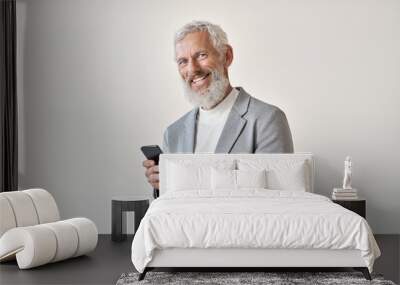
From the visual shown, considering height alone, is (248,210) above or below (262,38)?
below

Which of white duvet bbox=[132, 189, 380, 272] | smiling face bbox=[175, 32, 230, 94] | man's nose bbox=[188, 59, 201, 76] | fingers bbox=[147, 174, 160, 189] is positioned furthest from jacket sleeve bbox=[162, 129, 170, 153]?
white duvet bbox=[132, 189, 380, 272]

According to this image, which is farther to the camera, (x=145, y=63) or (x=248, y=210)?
(x=145, y=63)

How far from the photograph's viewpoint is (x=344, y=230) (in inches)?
184

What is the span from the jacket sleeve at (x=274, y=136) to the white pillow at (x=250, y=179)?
66 cm

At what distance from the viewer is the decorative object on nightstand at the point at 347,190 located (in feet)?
22.9

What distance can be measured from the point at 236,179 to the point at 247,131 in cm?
88

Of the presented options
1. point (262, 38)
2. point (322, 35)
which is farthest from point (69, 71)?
point (322, 35)

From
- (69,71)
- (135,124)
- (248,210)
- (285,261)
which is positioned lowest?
(285,261)

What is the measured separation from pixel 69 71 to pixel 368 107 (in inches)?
129

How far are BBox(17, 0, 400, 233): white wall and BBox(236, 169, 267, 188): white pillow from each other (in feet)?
4.32

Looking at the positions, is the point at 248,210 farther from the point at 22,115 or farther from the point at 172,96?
the point at 22,115

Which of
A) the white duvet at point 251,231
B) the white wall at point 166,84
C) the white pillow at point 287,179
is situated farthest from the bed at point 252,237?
the white wall at point 166,84

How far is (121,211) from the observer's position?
6.85 metres

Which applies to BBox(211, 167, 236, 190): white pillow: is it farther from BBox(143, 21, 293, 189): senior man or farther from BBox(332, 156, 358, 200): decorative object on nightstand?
BBox(332, 156, 358, 200): decorative object on nightstand
